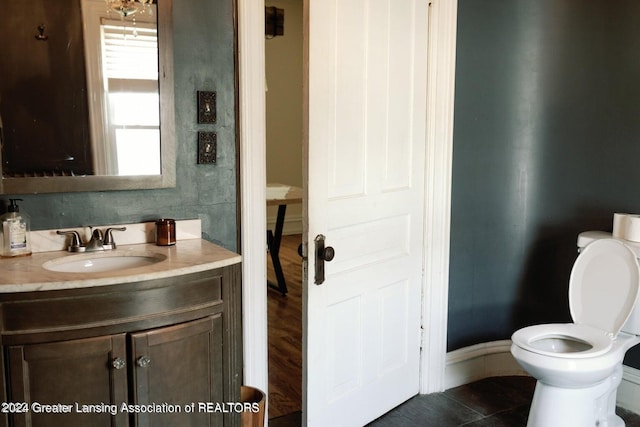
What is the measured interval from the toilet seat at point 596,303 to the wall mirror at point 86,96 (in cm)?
168

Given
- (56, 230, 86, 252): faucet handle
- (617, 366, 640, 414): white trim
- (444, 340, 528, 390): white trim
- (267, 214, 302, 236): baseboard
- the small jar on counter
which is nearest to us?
(56, 230, 86, 252): faucet handle

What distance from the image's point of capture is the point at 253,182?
2285 millimetres

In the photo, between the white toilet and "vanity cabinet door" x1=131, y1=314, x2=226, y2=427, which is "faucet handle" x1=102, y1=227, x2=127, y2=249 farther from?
the white toilet

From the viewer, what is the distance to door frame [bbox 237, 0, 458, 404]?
223cm

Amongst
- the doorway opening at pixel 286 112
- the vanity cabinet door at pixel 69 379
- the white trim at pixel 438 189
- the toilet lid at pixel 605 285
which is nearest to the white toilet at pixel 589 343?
the toilet lid at pixel 605 285

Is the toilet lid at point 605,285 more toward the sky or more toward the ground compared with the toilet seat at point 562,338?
more toward the sky

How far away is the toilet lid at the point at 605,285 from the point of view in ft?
8.32

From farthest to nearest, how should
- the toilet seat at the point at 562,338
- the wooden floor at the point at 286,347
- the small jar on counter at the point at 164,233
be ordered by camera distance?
the wooden floor at the point at 286,347
the toilet seat at the point at 562,338
the small jar on counter at the point at 164,233

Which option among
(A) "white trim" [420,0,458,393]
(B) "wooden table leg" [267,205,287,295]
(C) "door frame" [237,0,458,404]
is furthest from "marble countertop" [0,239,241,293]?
(B) "wooden table leg" [267,205,287,295]

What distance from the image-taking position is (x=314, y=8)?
2137 mm

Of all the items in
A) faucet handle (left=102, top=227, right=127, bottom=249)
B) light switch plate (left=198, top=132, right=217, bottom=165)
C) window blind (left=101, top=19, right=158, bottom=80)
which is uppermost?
window blind (left=101, top=19, right=158, bottom=80)

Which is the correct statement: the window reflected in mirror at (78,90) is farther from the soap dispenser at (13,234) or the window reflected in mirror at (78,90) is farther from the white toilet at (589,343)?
the white toilet at (589,343)

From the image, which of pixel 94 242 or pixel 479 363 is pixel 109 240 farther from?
pixel 479 363

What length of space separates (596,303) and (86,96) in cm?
224
